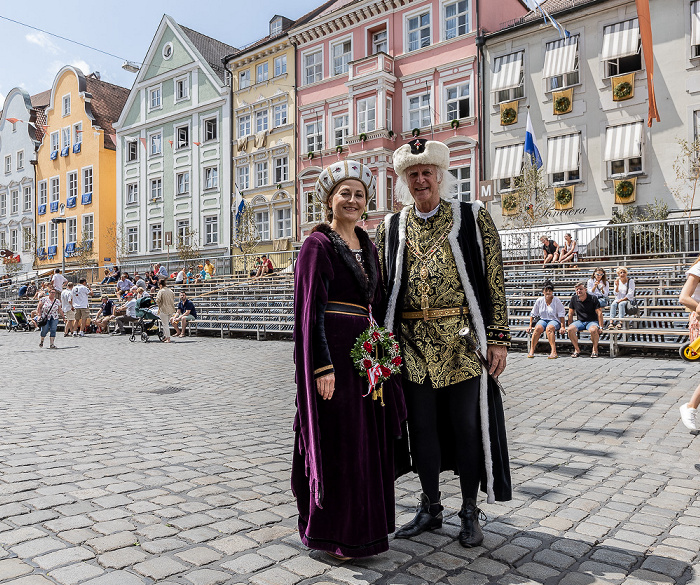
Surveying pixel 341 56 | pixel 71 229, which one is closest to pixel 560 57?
pixel 341 56

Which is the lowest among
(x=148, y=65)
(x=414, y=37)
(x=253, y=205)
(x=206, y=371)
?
(x=206, y=371)

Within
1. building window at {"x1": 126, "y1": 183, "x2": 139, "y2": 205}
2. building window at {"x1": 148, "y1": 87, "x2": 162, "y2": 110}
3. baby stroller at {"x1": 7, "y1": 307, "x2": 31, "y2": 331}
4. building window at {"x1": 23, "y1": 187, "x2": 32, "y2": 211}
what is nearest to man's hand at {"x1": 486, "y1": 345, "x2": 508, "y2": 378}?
baby stroller at {"x1": 7, "y1": 307, "x2": 31, "y2": 331}

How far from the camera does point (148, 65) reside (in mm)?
41000

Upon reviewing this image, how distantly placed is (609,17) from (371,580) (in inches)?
1004

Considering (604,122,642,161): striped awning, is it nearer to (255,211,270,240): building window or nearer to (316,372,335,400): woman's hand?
(255,211,270,240): building window

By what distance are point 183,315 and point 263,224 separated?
14.7 metres

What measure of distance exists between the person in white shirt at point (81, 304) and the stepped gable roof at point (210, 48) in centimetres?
1977

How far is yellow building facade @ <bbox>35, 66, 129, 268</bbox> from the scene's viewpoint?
43.2m

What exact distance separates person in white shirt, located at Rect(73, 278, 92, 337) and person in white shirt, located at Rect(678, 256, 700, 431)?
20.3 m

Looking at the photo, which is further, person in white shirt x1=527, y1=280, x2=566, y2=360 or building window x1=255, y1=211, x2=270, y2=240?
building window x1=255, y1=211, x2=270, y2=240

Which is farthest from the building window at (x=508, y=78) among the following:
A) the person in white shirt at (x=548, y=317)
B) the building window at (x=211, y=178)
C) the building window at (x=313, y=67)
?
the building window at (x=211, y=178)

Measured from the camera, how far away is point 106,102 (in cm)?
4647

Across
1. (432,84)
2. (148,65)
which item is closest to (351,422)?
(432,84)

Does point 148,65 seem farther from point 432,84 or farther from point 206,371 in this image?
point 206,371
